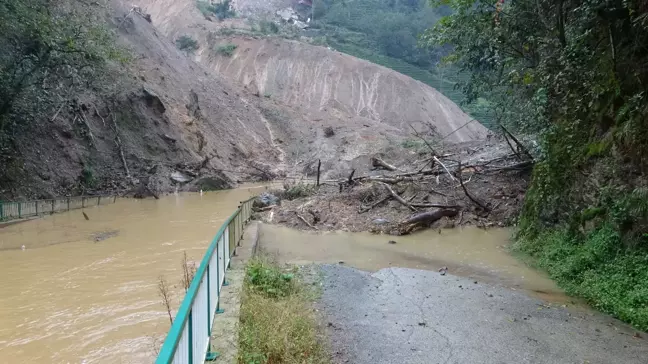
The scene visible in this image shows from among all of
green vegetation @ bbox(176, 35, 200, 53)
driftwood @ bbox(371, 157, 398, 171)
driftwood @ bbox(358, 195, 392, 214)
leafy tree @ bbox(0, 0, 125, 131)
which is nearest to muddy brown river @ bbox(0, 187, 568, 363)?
driftwood @ bbox(358, 195, 392, 214)

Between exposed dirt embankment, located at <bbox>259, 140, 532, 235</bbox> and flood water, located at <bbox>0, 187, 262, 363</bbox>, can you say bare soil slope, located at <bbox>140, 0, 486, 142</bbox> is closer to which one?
exposed dirt embankment, located at <bbox>259, 140, 532, 235</bbox>

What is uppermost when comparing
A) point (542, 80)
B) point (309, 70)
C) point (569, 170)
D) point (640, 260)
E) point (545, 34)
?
point (309, 70)

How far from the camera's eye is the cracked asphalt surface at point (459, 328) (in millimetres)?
A: 5680

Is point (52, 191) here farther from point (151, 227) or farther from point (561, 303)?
A: point (561, 303)

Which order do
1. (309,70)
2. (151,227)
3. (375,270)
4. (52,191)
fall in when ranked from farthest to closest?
(309,70), (52,191), (151,227), (375,270)

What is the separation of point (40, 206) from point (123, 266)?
33.5 feet

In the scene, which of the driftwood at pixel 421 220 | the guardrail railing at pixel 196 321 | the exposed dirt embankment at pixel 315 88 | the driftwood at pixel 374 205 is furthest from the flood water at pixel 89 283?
the exposed dirt embankment at pixel 315 88

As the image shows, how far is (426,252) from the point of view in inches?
475

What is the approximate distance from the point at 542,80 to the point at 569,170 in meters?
2.46

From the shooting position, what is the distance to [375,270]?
33.2 ft

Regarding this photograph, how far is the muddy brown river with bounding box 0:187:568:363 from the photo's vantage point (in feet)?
23.1

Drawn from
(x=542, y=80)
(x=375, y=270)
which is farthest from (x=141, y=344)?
(x=542, y=80)

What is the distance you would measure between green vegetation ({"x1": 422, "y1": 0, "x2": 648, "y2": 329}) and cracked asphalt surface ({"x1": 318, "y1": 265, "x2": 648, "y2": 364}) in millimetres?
906

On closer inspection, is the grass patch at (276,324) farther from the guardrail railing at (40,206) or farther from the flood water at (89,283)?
the guardrail railing at (40,206)
